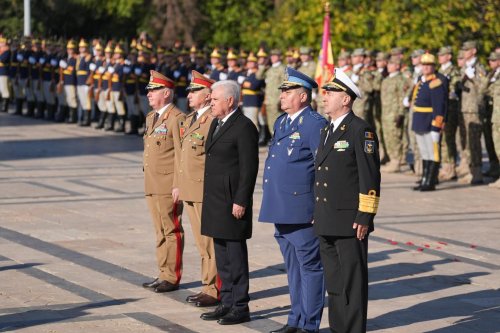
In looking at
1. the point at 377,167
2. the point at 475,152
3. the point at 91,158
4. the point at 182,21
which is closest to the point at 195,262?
the point at 377,167

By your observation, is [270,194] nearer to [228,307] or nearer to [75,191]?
[228,307]

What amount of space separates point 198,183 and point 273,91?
14.0 meters

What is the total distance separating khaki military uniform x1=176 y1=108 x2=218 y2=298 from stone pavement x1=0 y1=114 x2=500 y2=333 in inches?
14.1

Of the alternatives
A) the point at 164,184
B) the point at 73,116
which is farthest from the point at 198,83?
the point at 73,116

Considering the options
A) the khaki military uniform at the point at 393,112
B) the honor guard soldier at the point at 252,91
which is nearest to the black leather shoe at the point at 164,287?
the khaki military uniform at the point at 393,112

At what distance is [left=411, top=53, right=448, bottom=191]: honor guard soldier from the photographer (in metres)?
18.4

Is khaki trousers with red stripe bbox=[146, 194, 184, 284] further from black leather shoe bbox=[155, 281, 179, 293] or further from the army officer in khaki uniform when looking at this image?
the army officer in khaki uniform

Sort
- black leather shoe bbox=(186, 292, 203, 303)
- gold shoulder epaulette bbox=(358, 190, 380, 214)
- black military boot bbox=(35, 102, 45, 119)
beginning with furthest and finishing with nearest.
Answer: black military boot bbox=(35, 102, 45, 119) < black leather shoe bbox=(186, 292, 203, 303) < gold shoulder epaulette bbox=(358, 190, 380, 214)

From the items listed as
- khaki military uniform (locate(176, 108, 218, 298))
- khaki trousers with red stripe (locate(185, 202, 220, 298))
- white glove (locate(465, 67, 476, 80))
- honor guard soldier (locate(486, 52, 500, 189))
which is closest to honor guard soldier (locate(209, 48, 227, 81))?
white glove (locate(465, 67, 476, 80))

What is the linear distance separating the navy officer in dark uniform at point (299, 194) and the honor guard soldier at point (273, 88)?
1482 centimetres

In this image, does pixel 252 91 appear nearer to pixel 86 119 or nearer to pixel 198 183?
pixel 86 119

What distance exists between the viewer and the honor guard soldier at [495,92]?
18.7 m

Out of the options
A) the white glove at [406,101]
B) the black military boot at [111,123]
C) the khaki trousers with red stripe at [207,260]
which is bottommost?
the khaki trousers with red stripe at [207,260]

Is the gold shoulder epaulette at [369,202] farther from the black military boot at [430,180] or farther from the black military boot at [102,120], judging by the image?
the black military boot at [102,120]
